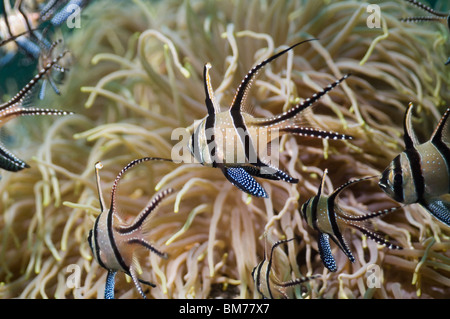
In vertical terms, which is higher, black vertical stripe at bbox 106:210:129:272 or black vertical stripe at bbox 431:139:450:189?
black vertical stripe at bbox 431:139:450:189

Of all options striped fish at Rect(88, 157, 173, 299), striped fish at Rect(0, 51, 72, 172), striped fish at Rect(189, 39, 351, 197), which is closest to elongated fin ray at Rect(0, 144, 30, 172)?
striped fish at Rect(0, 51, 72, 172)

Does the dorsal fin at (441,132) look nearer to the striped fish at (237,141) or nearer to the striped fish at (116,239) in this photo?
the striped fish at (237,141)

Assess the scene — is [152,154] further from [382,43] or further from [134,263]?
[382,43]

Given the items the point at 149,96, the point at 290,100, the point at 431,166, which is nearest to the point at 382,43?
the point at 290,100

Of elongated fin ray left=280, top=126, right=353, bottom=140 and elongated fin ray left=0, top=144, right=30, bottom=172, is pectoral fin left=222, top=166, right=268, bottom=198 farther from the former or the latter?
elongated fin ray left=0, top=144, right=30, bottom=172

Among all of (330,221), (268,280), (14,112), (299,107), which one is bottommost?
(268,280)

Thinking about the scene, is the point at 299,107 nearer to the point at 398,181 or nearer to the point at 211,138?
the point at 211,138

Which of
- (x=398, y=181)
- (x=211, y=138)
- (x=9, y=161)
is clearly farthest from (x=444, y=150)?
(x=9, y=161)
